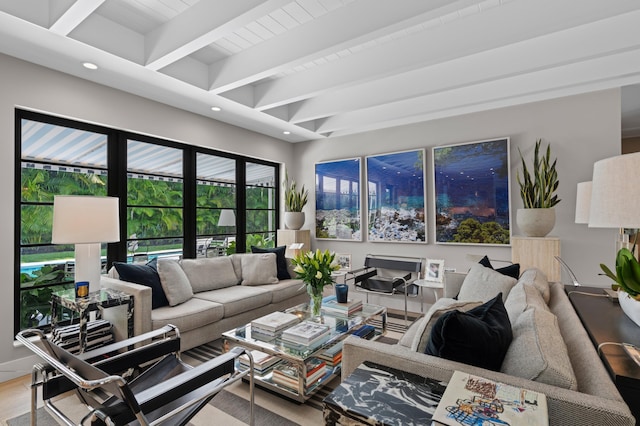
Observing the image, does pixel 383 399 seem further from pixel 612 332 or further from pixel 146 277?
pixel 146 277

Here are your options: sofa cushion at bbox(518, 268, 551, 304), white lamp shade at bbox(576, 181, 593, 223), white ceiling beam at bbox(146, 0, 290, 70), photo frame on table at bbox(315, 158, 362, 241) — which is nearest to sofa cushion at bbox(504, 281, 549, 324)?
sofa cushion at bbox(518, 268, 551, 304)

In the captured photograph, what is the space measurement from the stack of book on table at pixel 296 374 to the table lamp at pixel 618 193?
1.80 m

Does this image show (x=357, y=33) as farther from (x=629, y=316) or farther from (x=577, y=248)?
(x=577, y=248)

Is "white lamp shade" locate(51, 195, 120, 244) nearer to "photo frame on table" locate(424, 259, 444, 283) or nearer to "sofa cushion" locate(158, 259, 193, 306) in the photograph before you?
"sofa cushion" locate(158, 259, 193, 306)

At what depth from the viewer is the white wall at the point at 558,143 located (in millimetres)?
3254

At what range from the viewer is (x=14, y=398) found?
228cm

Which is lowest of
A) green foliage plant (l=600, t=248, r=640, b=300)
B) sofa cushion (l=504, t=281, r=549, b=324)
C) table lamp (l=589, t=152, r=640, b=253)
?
sofa cushion (l=504, t=281, r=549, b=324)

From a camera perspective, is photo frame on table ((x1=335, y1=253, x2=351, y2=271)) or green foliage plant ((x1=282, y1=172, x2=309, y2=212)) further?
green foliage plant ((x1=282, y1=172, x2=309, y2=212))

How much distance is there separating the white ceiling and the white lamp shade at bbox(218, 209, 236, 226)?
147cm

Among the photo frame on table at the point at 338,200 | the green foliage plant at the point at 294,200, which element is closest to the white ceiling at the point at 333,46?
the photo frame on table at the point at 338,200

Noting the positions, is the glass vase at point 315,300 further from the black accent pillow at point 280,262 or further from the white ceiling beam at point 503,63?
the white ceiling beam at point 503,63

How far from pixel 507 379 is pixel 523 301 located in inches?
26.5

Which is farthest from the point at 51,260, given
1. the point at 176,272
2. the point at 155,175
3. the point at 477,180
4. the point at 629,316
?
the point at 477,180

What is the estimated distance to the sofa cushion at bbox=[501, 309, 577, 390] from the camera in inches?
43.3
